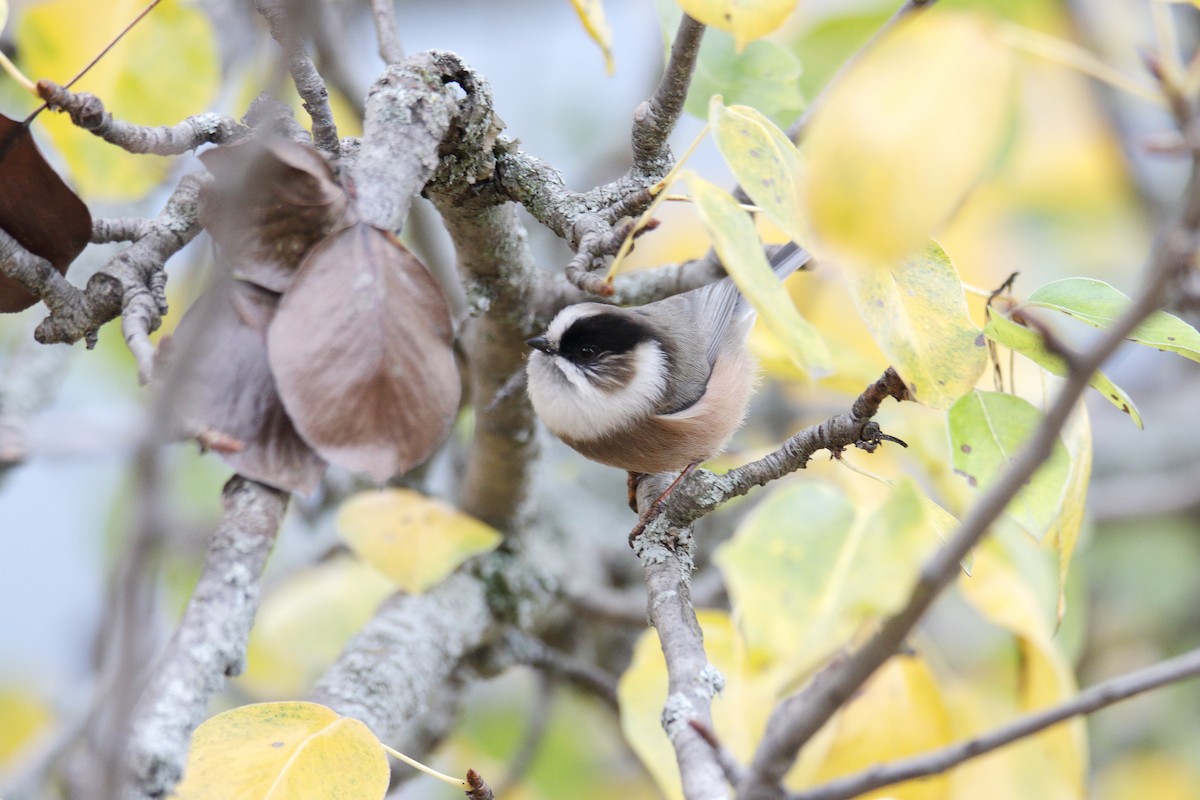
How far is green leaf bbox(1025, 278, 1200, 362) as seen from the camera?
69cm

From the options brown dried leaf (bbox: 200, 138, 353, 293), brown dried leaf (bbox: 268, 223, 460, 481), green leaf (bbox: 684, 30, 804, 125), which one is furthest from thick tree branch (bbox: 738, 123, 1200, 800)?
green leaf (bbox: 684, 30, 804, 125)

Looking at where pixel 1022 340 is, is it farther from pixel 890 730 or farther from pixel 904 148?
pixel 890 730

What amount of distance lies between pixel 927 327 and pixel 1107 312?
0.45ft

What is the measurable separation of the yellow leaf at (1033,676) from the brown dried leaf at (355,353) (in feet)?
2.42

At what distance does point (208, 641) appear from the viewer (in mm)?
555

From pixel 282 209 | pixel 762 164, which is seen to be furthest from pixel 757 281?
pixel 282 209

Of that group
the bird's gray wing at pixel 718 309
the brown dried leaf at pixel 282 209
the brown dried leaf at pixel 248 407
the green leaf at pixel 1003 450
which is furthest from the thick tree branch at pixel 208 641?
the bird's gray wing at pixel 718 309

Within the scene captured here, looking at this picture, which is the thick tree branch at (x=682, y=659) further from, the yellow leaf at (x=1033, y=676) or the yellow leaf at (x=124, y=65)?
the yellow leaf at (x=124, y=65)

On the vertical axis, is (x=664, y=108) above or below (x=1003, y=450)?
above

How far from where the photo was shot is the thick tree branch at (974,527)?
0.40 metres

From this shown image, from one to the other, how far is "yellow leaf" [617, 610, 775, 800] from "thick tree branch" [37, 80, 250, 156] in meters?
0.61

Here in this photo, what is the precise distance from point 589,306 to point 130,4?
573 millimetres

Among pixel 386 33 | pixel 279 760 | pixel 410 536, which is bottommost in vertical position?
pixel 279 760

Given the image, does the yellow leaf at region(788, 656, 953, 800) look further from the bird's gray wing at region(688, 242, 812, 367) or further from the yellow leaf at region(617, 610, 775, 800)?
the bird's gray wing at region(688, 242, 812, 367)
